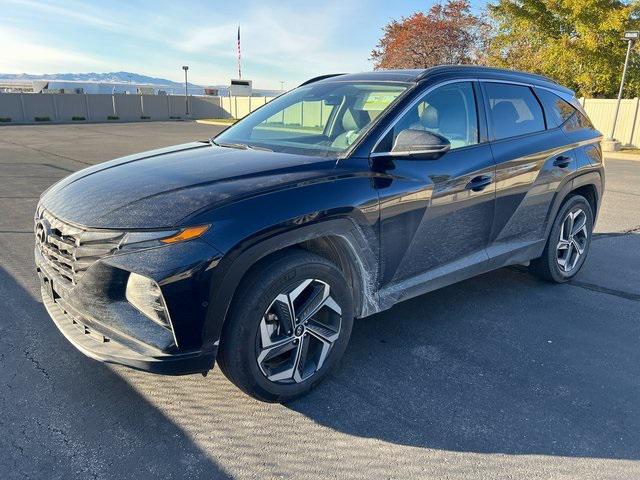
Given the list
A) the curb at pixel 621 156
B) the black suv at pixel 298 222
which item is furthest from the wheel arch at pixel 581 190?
the curb at pixel 621 156

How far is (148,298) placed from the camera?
7.55 feet

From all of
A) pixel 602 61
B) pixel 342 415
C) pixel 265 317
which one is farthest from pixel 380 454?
pixel 602 61

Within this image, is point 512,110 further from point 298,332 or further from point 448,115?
point 298,332

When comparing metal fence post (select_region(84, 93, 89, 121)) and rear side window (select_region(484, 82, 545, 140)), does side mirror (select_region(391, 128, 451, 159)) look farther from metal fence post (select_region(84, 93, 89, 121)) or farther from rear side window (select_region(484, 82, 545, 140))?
metal fence post (select_region(84, 93, 89, 121))

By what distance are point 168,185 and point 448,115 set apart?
2025mm

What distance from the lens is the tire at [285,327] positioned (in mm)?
2459

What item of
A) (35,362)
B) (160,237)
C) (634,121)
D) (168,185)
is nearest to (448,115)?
(168,185)

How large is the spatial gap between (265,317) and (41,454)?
3.98 ft

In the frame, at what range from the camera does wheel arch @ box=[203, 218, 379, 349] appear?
7.63 ft

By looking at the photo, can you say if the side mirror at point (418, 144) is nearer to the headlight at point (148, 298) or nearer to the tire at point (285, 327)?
the tire at point (285, 327)

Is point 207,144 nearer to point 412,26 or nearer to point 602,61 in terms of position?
point 602,61

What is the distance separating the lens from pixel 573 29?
23.3 m

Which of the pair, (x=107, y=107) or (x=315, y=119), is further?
(x=107, y=107)

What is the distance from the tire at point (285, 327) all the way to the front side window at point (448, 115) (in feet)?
3.57
